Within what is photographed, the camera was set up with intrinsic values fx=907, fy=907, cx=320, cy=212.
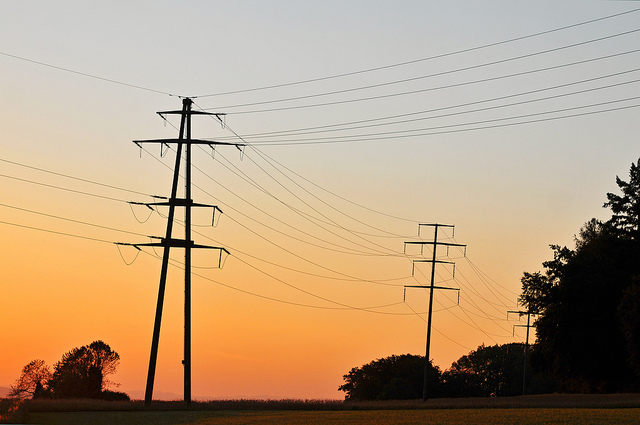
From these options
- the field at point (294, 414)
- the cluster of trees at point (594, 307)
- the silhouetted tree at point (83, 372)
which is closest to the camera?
the field at point (294, 414)

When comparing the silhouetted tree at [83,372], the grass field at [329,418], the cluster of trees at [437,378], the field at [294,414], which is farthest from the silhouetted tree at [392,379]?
the grass field at [329,418]

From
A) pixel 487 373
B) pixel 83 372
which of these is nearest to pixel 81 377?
pixel 83 372

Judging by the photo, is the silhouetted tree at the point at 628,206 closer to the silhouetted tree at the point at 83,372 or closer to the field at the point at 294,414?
the field at the point at 294,414

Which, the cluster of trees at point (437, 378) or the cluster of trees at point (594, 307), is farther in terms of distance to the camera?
the cluster of trees at point (437, 378)

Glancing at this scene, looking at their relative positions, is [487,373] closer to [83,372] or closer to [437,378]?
[437,378]

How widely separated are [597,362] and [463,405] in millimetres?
24104

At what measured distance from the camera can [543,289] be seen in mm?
90938

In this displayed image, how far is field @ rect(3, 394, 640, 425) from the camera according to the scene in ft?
159

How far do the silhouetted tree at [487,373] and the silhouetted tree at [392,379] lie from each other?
151 inches

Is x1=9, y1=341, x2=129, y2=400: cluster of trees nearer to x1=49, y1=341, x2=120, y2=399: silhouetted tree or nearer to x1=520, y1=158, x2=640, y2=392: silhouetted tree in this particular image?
x1=49, y1=341, x2=120, y2=399: silhouetted tree

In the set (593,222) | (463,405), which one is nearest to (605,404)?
(463,405)

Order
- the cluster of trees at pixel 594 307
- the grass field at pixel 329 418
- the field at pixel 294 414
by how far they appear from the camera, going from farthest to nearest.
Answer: the cluster of trees at pixel 594 307, the field at pixel 294 414, the grass field at pixel 329 418

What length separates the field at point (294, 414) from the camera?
4856 centimetres

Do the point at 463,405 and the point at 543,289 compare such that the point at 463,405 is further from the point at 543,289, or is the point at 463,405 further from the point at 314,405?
the point at 543,289
